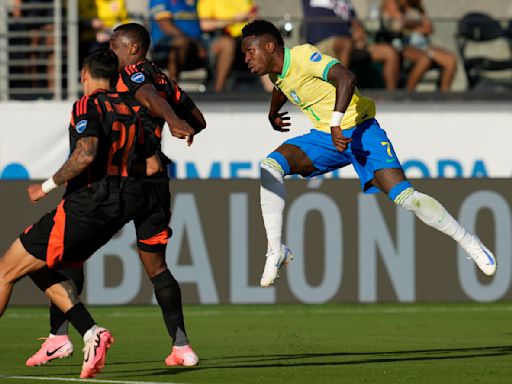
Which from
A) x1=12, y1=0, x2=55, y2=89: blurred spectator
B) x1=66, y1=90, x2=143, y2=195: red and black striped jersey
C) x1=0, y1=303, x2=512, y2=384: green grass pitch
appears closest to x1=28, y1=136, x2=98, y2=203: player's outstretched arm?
x1=66, y1=90, x2=143, y2=195: red and black striped jersey

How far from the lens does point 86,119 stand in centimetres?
841

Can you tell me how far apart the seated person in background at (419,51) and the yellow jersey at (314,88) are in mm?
8179

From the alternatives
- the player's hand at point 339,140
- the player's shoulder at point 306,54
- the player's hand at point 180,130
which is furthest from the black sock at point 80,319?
the player's shoulder at point 306,54

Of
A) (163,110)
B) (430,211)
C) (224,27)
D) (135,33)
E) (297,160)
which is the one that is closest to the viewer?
(163,110)

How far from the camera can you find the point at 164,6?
18047mm

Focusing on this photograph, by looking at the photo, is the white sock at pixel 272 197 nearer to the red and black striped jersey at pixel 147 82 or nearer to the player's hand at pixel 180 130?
the red and black striped jersey at pixel 147 82

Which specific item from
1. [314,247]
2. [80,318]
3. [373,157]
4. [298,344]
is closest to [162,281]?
[80,318]

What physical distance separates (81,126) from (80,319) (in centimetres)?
117

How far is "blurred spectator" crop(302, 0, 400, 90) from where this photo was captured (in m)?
17.9

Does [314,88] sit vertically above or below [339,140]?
above

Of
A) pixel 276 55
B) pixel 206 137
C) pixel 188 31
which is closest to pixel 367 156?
pixel 276 55

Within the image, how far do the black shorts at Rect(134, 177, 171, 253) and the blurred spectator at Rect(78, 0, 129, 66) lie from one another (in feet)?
29.1

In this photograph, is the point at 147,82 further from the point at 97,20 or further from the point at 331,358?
the point at 97,20

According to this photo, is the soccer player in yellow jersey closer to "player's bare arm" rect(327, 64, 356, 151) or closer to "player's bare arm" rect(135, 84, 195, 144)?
"player's bare arm" rect(327, 64, 356, 151)
